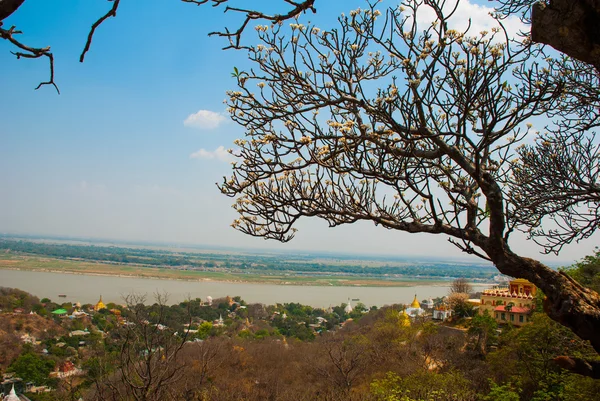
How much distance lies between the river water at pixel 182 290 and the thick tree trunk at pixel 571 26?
46.5 meters

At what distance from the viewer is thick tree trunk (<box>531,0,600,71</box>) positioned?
236 centimetres

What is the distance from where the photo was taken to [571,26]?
7.95 feet

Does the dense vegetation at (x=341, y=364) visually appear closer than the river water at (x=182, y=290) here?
Yes

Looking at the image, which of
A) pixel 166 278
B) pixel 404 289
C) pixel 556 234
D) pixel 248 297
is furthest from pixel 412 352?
pixel 404 289

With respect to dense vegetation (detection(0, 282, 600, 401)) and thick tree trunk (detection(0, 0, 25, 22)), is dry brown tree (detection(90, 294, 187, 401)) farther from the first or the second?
thick tree trunk (detection(0, 0, 25, 22))

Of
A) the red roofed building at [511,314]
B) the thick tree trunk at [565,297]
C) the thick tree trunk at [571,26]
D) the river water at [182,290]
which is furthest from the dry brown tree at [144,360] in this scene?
the river water at [182,290]

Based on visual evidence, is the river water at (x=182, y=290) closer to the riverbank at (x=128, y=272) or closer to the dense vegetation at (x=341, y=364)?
the riverbank at (x=128, y=272)

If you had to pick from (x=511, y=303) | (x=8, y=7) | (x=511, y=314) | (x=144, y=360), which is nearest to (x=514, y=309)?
(x=511, y=314)

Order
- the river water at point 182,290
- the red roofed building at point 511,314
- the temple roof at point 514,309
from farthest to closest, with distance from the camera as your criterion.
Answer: the river water at point 182,290 → the temple roof at point 514,309 → the red roofed building at point 511,314

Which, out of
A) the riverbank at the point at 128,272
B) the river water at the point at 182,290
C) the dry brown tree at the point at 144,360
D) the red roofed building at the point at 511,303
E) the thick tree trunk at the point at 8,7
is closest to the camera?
the thick tree trunk at the point at 8,7

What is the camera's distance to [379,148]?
9.98 ft

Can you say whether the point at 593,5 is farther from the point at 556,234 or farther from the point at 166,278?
the point at 166,278

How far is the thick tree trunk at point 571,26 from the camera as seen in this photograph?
7.74 ft

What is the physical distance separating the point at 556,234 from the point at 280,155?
3.33 metres
